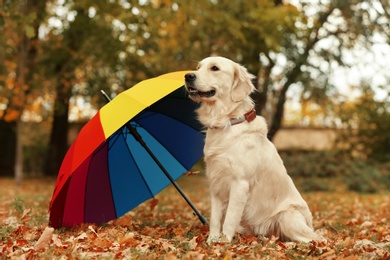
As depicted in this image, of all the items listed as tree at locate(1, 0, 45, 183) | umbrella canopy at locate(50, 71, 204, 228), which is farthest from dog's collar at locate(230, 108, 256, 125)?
tree at locate(1, 0, 45, 183)

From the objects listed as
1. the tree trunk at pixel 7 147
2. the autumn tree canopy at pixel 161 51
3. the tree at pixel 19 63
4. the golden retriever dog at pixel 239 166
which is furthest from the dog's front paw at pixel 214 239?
the tree trunk at pixel 7 147

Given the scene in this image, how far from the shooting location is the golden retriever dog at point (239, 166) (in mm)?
4691

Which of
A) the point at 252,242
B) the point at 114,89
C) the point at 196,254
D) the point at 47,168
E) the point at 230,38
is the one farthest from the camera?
the point at 47,168

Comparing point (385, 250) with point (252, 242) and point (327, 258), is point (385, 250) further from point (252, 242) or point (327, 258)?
point (252, 242)

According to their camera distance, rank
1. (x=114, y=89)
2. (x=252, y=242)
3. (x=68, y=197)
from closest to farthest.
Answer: (x=252, y=242), (x=68, y=197), (x=114, y=89)

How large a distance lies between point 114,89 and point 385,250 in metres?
12.8

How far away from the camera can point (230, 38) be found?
14.8 meters

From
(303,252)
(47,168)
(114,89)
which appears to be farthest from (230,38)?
(303,252)

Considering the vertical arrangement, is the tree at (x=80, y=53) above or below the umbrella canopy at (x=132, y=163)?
above

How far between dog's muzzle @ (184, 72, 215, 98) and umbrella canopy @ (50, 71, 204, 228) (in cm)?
36

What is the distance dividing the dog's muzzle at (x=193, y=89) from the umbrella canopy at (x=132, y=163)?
0.36 m

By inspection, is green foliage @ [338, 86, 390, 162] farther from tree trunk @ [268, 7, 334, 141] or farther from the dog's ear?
the dog's ear

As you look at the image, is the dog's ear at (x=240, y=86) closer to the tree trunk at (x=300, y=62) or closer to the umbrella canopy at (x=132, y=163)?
the umbrella canopy at (x=132, y=163)

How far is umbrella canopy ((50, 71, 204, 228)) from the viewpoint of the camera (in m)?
5.41
